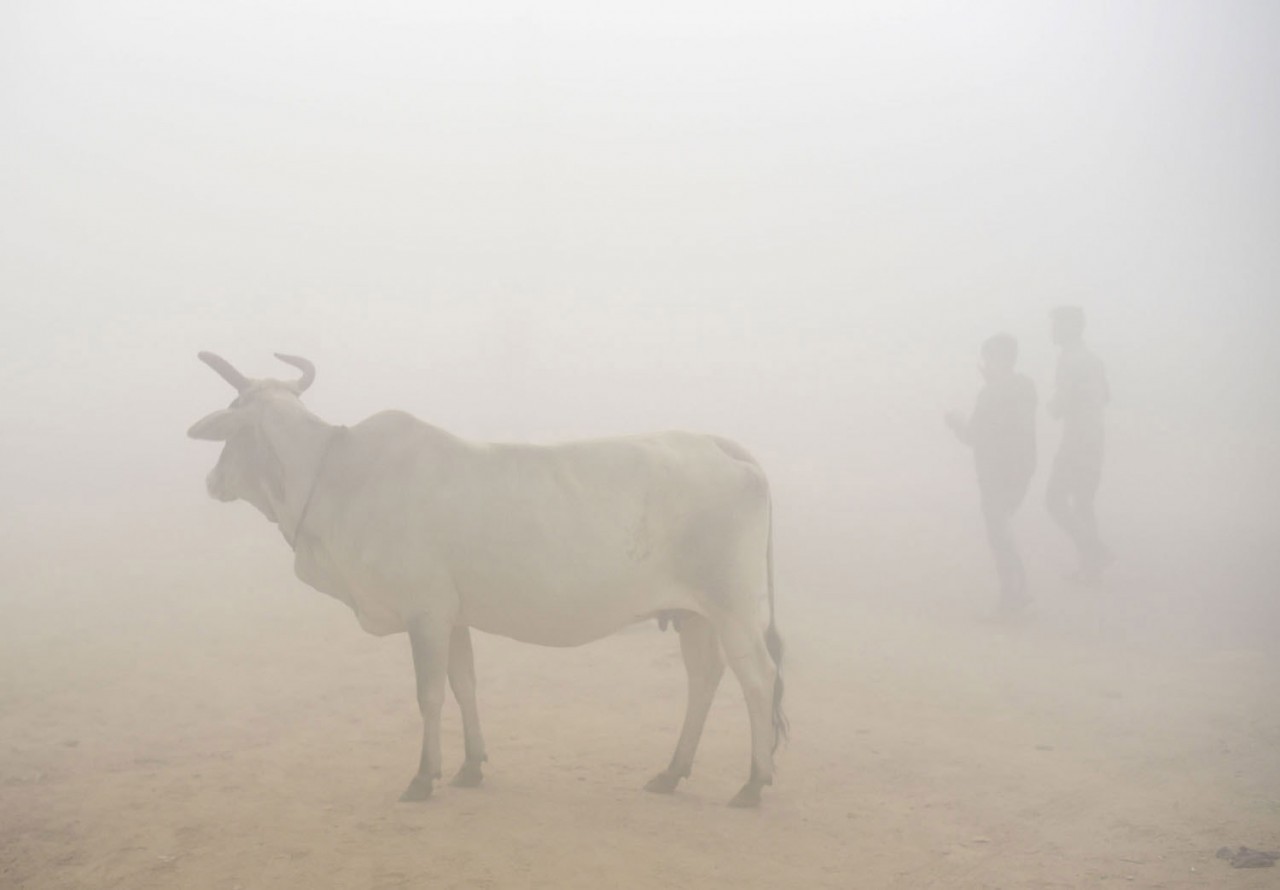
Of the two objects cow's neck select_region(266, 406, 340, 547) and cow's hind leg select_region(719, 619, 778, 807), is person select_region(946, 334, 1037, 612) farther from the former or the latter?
Result: cow's neck select_region(266, 406, 340, 547)

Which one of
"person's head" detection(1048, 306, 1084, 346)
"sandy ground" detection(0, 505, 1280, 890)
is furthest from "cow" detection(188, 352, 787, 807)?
"person's head" detection(1048, 306, 1084, 346)

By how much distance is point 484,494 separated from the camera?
566 centimetres

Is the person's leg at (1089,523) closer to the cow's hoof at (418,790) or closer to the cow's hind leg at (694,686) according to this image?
the cow's hind leg at (694,686)

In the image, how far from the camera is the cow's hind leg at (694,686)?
5816mm

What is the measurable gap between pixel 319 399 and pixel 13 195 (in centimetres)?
2408

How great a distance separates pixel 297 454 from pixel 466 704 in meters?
1.63

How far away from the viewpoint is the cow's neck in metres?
5.81

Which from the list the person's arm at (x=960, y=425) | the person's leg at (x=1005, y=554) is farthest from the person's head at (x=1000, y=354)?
the person's leg at (x=1005, y=554)

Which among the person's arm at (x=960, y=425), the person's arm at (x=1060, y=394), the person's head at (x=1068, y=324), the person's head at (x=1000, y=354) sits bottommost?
the person's arm at (x=960, y=425)

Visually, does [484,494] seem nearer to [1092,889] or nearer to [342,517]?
[342,517]

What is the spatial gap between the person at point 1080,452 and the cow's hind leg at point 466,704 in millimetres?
8211

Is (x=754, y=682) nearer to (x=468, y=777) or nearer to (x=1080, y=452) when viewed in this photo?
(x=468, y=777)

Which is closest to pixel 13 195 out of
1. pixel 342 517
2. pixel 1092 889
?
pixel 342 517

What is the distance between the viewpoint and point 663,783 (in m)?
5.79
